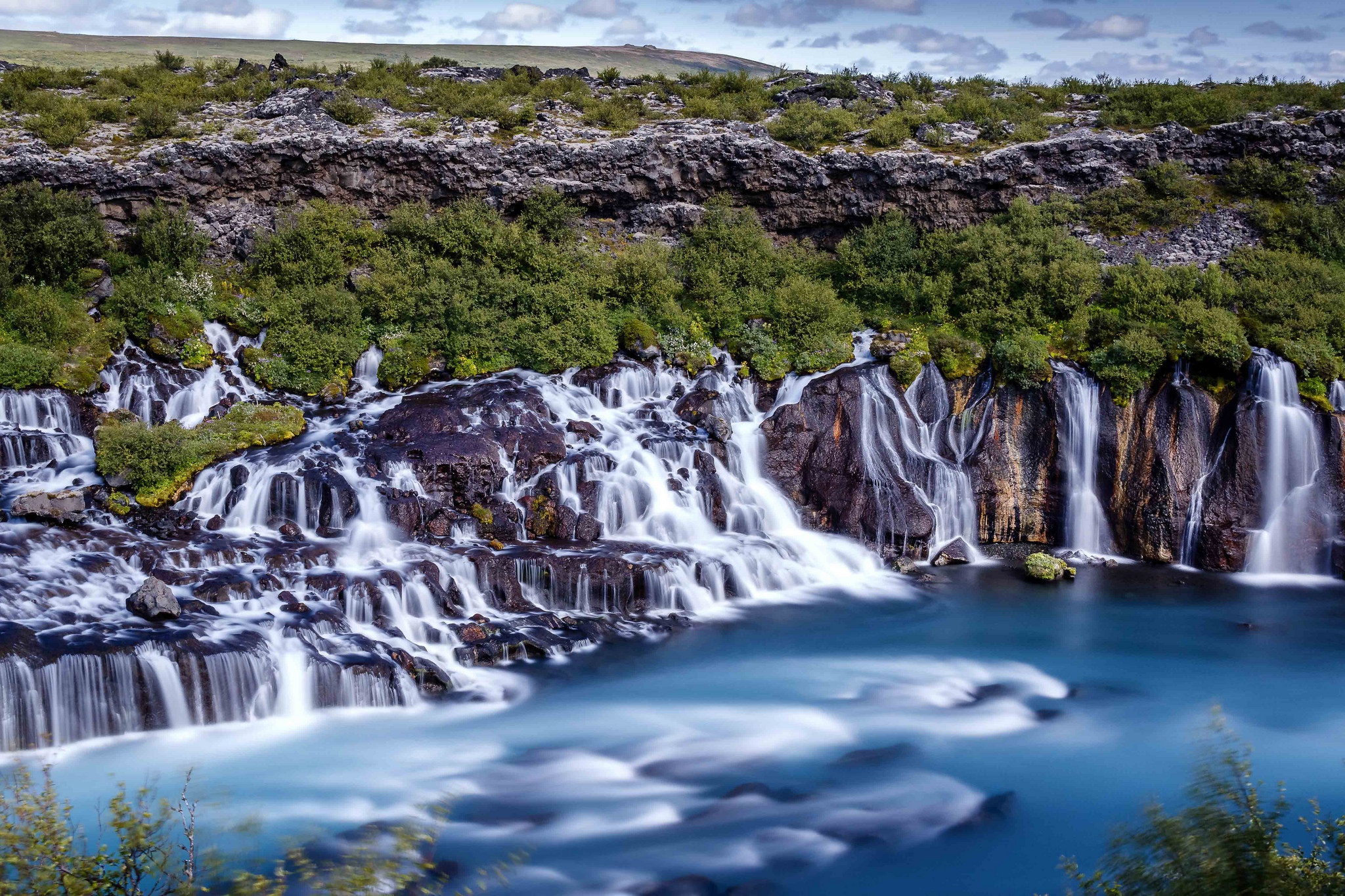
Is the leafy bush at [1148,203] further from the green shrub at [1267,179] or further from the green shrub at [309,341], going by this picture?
the green shrub at [309,341]

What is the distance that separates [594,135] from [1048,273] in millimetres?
13865

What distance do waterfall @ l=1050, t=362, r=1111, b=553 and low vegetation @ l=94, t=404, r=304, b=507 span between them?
17.3 metres

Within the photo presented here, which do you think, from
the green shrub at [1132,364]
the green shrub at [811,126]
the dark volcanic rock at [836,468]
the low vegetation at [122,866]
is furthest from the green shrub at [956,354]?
the low vegetation at [122,866]

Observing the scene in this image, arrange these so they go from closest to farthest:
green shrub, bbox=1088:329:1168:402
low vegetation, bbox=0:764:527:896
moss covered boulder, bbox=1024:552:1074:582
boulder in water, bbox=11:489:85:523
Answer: low vegetation, bbox=0:764:527:896
boulder in water, bbox=11:489:85:523
moss covered boulder, bbox=1024:552:1074:582
green shrub, bbox=1088:329:1168:402

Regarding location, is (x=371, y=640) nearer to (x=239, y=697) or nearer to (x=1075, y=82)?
(x=239, y=697)

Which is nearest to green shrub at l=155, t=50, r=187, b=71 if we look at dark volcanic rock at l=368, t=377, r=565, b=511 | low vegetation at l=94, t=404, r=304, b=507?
low vegetation at l=94, t=404, r=304, b=507

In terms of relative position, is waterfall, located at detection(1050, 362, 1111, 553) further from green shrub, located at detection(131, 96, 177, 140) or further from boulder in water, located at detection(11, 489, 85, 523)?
green shrub, located at detection(131, 96, 177, 140)

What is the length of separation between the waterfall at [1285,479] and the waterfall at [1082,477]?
9.95 feet

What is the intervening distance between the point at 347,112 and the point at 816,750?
2349 cm

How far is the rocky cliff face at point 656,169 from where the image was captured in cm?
2636

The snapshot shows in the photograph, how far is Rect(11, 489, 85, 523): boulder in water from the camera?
657 inches

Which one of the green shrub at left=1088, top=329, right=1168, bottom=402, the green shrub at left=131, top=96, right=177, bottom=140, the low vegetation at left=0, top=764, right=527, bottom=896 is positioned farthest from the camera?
the green shrub at left=131, top=96, right=177, bottom=140

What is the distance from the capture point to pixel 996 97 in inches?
1238

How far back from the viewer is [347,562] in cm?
1694
